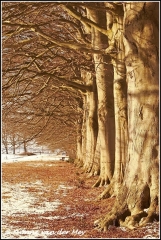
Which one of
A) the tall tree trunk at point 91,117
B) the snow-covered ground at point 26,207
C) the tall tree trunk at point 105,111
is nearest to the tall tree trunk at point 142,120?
the snow-covered ground at point 26,207

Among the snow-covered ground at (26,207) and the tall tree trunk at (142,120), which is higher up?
the tall tree trunk at (142,120)

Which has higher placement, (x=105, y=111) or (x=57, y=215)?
(x=105, y=111)

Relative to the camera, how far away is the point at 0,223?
907 centimetres

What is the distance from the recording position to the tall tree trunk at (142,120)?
8.27 meters

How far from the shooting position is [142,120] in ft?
27.6

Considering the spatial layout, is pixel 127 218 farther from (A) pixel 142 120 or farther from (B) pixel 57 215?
(B) pixel 57 215

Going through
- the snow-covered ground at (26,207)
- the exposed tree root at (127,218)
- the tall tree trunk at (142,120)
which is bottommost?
the snow-covered ground at (26,207)

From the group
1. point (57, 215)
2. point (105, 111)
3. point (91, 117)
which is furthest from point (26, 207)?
point (91, 117)

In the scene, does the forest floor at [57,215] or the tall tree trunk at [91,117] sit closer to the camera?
the forest floor at [57,215]

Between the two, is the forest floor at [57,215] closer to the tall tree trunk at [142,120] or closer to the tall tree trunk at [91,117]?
the tall tree trunk at [142,120]

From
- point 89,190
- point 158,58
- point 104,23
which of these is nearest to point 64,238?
point 158,58

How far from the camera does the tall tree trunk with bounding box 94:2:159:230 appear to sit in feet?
27.1

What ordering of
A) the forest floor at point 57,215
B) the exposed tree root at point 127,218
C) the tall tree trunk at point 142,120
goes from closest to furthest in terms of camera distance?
the forest floor at point 57,215 → the exposed tree root at point 127,218 → the tall tree trunk at point 142,120

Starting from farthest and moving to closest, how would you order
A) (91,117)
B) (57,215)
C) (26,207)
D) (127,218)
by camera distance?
(91,117) → (26,207) → (57,215) → (127,218)
